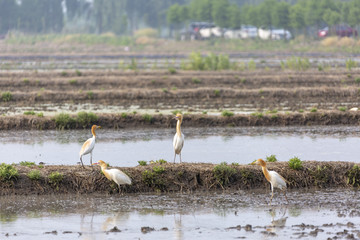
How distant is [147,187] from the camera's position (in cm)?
1268

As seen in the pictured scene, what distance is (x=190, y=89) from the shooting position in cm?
2914

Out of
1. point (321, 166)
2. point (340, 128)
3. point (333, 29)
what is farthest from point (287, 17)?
point (321, 166)

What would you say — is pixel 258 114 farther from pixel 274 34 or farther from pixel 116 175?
pixel 274 34

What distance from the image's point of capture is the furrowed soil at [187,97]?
70.7 feet

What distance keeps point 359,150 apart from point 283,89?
12.1 m

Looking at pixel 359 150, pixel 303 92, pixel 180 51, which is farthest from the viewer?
pixel 180 51

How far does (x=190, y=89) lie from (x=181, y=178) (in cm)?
1659

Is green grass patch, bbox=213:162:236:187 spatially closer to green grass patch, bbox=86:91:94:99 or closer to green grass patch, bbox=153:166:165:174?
green grass patch, bbox=153:166:165:174

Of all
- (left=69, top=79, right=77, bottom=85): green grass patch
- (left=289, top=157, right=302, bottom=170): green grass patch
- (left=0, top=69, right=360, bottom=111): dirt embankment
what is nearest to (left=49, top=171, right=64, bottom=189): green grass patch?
(left=289, top=157, right=302, bottom=170): green grass patch

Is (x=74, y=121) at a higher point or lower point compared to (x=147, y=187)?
higher

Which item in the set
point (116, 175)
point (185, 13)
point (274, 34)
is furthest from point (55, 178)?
point (185, 13)

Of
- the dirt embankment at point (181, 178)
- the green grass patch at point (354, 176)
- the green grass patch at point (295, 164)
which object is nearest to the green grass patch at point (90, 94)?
the dirt embankment at point (181, 178)

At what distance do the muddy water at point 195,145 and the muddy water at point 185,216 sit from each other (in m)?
3.05

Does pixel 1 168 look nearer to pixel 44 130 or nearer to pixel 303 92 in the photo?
pixel 44 130
